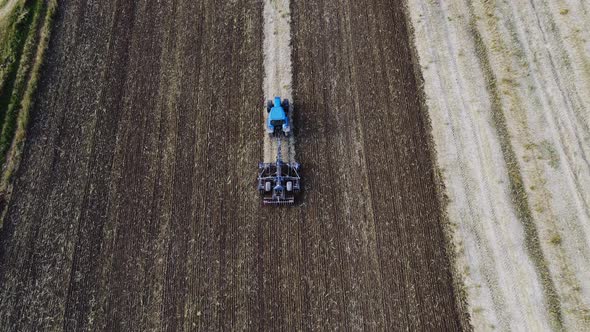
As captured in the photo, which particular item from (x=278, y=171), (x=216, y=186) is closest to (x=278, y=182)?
(x=278, y=171)

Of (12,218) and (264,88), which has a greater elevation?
(264,88)

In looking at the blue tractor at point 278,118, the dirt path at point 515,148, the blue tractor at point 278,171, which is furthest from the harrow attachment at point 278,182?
the dirt path at point 515,148

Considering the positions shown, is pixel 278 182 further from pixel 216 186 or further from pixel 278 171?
pixel 216 186

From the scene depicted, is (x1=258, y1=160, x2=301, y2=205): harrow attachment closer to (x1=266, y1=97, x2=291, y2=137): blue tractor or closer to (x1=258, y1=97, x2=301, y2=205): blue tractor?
(x1=258, y1=97, x2=301, y2=205): blue tractor

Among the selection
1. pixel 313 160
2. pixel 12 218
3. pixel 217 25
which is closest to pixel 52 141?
pixel 12 218

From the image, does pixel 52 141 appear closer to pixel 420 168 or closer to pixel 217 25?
pixel 217 25
